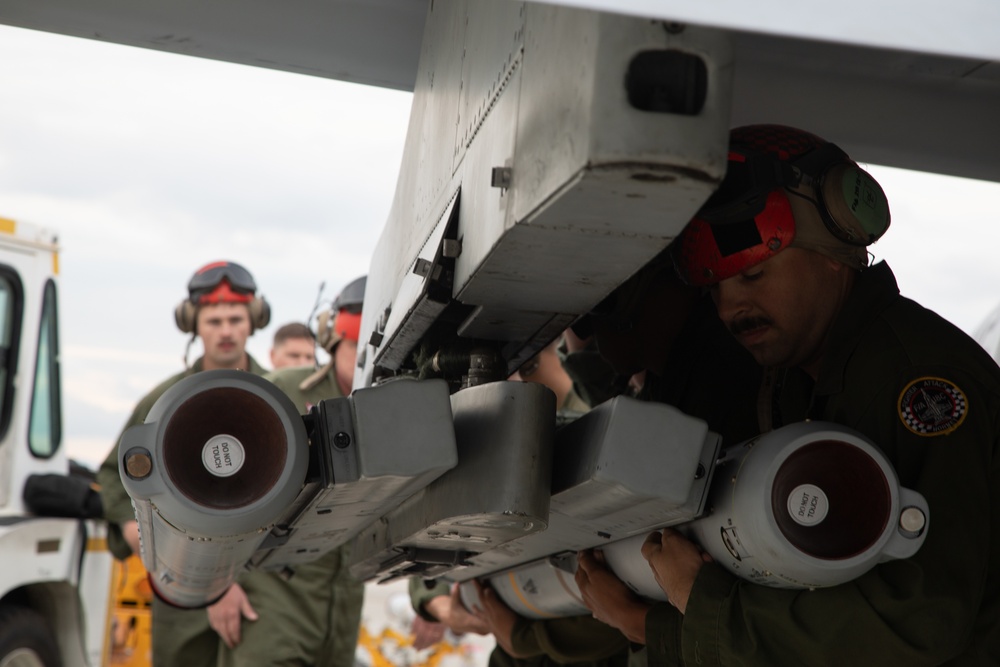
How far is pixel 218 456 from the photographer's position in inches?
59.9

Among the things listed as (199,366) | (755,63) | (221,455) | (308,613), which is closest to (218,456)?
(221,455)

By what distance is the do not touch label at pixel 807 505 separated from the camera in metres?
1.52

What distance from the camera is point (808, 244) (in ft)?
6.43

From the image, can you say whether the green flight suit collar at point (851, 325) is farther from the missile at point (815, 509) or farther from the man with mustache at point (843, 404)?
the missile at point (815, 509)

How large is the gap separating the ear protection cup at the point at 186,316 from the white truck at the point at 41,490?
735 millimetres

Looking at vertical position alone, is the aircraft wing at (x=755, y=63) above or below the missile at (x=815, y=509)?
above

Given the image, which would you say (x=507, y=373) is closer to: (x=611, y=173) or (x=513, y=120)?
(x=513, y=120)

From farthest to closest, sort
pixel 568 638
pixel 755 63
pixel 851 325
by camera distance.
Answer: pixel 568 638 → pixel 755 63 → pixel 851 325

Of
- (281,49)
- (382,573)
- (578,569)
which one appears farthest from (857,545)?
(281,49)

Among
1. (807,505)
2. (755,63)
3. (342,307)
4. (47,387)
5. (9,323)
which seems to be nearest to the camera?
(807,505)

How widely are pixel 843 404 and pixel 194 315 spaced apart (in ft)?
13.4

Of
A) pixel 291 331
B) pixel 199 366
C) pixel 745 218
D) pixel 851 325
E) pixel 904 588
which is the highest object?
pixel 291 331

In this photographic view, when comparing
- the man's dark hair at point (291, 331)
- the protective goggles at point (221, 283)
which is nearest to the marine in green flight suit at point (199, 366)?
the protective goggles at point (221, 283)

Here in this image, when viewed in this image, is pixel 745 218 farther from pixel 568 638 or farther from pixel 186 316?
pixel 186 316
